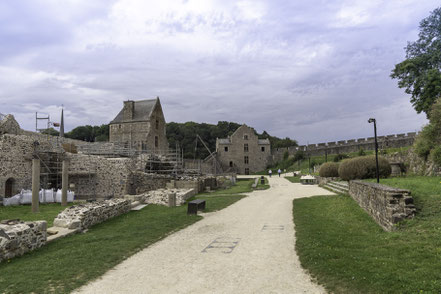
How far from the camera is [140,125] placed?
1615 inches

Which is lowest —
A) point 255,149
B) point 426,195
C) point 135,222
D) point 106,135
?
point 135,222

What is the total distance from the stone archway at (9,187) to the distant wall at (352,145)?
115 ft

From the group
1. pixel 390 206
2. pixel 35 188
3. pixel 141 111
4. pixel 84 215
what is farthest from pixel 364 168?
pixel 141 111

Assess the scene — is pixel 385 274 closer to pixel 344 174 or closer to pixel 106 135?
pixel 344 174

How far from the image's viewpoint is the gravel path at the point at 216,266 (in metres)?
5.45

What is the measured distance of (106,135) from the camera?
81188mm

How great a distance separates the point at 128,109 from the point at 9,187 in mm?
23587

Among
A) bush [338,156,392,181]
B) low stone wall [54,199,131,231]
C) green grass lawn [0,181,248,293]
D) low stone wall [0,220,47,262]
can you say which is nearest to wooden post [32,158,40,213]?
low stone wall [54,199,131,231]

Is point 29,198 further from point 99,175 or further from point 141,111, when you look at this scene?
point 141,111

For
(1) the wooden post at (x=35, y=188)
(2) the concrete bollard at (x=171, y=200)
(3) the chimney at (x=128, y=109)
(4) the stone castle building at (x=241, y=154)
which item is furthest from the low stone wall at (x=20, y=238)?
(4) the stone castle building at (x=241, y=154)

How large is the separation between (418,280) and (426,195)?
5.04 m

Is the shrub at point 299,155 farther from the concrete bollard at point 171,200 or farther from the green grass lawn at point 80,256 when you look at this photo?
the green grass lawn at point 80,256

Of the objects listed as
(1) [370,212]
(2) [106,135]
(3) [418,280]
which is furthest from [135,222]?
(2) [106,135]

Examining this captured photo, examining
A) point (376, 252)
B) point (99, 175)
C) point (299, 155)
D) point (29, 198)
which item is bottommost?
point (376, 252)
